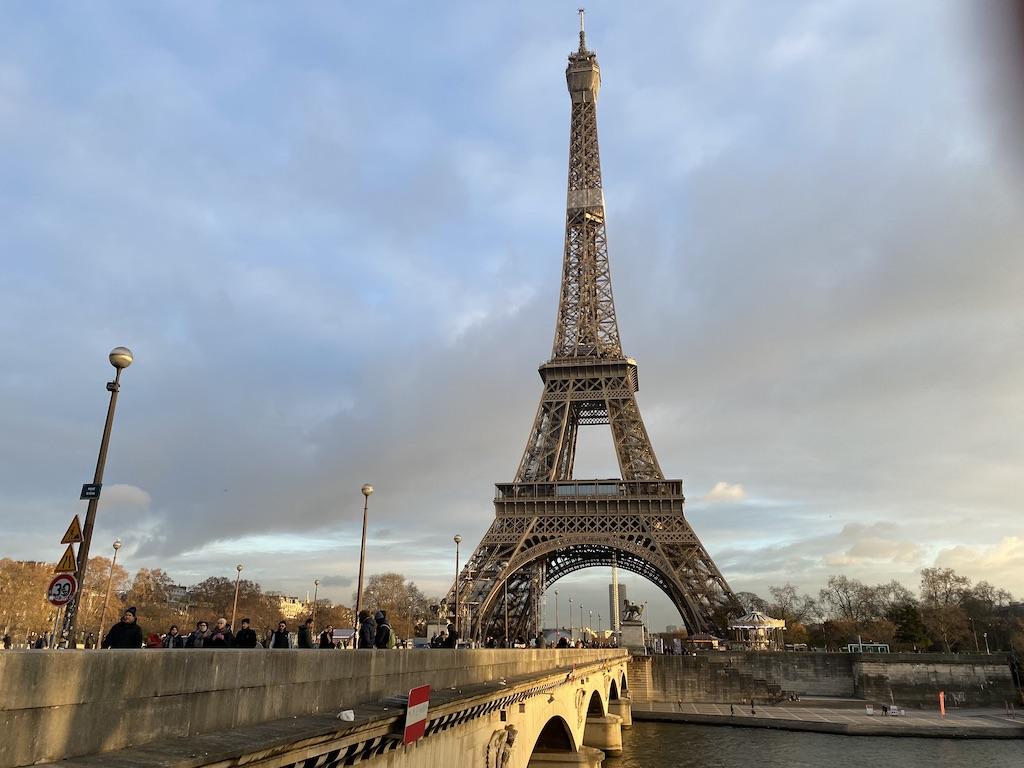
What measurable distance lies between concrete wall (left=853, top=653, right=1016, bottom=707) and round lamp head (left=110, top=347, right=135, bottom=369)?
61.8 meters

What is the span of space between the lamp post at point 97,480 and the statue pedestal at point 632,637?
2213 inches

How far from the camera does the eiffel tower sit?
186ft

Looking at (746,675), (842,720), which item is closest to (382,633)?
(842,720)

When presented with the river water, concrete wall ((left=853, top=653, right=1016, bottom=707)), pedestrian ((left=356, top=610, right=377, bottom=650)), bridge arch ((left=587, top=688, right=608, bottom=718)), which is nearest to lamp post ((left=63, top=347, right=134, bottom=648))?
pedestrian ((left=356, top=610, right=377, bottom=650))

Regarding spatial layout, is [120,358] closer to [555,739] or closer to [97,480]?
[97,480]

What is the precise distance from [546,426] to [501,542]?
12686 mm

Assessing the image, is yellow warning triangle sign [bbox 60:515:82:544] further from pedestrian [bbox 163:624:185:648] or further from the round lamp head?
pedestrian [bbox 163:624:185:648]

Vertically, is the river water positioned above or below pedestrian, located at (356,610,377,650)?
below

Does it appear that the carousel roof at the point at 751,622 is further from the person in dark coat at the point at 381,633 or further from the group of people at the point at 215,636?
the person in dark coat at the point at 381,633

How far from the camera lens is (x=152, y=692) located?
551cm

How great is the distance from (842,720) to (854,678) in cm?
1421

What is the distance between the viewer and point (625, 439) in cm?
6475

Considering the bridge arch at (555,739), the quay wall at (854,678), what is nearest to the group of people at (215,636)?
the bridge arch at (555,739)

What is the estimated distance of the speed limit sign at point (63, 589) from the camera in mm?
9320
